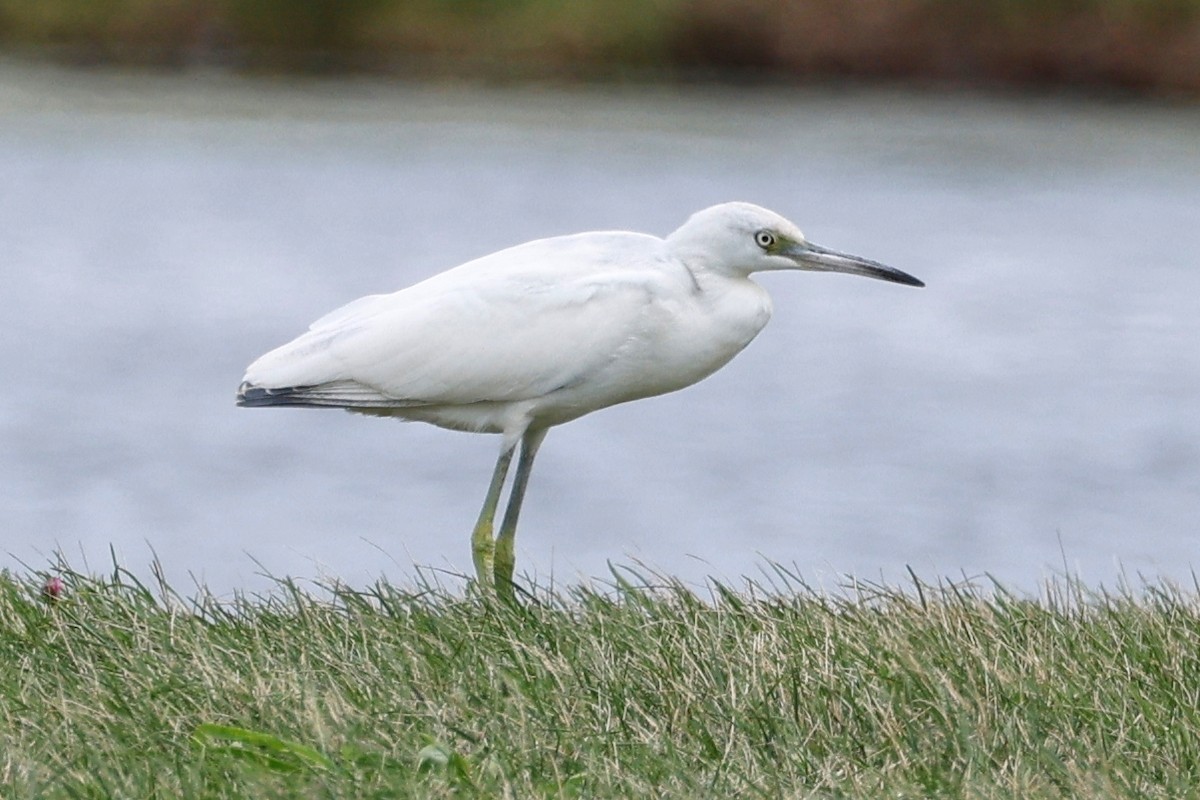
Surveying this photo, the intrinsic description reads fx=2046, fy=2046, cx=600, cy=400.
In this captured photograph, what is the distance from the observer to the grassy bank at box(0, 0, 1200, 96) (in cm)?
2270

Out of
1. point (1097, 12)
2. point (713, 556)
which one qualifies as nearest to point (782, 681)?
point (713, 556)

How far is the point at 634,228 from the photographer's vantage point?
19.1m

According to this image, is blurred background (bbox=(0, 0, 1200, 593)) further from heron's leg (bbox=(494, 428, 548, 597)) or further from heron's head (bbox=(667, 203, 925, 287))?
heron's head (bbox=(667, 203, 925, 287))

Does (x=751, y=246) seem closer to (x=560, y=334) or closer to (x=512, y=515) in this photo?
(x=560, y=334)

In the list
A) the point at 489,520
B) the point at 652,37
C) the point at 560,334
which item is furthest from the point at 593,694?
the point at 652,37

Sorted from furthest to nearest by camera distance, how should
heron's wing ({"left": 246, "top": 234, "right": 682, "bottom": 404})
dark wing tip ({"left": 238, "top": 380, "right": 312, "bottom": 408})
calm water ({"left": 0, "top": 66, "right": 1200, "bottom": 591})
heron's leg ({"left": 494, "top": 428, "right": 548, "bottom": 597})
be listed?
calm water ({"left": 0, "top": 66, "right": 1200, "bottom": 591})
heron's leg ({"left": 494, "top": 428, "right": 548, "bottom": 597})
dark wing tip ({"left": 238, "top": 380, "right": 312, "bottom": 408})
heron's wing ({"left": 246, "top": 234, "right": 682, "bottom": 404})

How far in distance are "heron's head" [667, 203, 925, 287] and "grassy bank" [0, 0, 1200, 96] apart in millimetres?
16627

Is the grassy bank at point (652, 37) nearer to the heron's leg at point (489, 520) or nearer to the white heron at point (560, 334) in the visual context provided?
the white heron at point (560, 334)

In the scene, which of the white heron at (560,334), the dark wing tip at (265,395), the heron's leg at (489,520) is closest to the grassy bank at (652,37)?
the white heron at (560,334)

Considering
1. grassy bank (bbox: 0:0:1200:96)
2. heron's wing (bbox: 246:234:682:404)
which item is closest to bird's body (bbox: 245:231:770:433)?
heron's wing (bbox: 246:234:682:404)

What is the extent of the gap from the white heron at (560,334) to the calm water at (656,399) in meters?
0.50

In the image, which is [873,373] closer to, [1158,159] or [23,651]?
[1158,159]

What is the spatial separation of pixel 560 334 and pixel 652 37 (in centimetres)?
1993

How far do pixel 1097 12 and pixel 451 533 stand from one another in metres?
13.7
